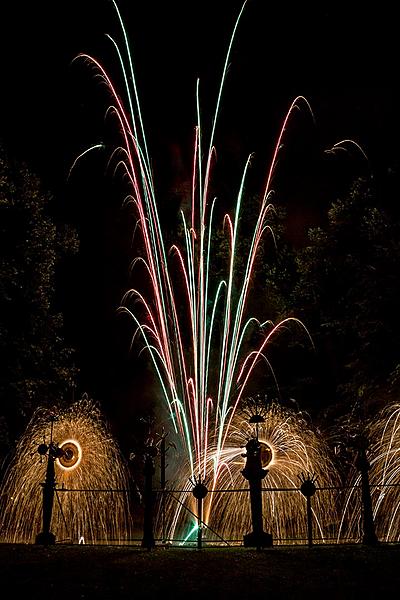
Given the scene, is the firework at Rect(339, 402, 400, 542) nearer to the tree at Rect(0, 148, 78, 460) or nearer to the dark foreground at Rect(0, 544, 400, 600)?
the dark foreground at Rect(0, 544, 400, 600)

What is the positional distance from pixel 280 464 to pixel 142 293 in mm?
12121

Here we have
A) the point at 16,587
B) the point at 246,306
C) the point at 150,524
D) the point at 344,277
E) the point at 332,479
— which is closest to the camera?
the point at 16,587

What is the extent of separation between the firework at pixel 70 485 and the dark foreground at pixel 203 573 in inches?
276

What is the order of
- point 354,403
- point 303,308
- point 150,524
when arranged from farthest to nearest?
point 303,308 < point 354,403 < point 150,524

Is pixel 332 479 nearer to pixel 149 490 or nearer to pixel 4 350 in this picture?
pixel 149 490

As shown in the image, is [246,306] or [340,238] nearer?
[340,238]

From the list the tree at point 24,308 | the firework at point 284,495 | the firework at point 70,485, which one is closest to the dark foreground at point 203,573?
the firework at point 284,495

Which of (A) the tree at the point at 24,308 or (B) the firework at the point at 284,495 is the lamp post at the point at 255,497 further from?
(A) the tree at the point at 24,308

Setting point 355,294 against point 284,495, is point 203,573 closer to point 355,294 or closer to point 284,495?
point 284,495

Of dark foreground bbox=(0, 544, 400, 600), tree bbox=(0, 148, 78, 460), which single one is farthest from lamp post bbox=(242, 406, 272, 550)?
tree bbox=(0, 148, 78, 460)

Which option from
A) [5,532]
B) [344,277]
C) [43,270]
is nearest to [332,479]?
[344,277]

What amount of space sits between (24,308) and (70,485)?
5713 millimetres

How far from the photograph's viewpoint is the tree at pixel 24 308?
68.3ft

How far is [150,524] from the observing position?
14.1m
